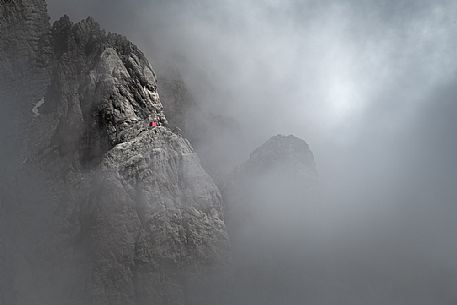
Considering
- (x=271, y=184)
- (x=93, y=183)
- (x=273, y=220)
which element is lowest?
(x=93, y=183)

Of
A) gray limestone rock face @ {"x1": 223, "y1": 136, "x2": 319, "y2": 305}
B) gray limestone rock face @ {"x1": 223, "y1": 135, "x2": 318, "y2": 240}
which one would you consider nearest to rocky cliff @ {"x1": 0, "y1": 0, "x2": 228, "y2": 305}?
gray limestone rock face @ {"x1": 223, "y1": 136, "x2": 319, "y2": 305}

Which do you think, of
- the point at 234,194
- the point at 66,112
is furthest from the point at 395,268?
the point at 66,112

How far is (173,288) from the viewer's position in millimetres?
85750

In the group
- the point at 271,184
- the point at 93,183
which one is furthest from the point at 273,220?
the point at 93,183

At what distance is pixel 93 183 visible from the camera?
307ft

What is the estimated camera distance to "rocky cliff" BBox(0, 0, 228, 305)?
8612cm

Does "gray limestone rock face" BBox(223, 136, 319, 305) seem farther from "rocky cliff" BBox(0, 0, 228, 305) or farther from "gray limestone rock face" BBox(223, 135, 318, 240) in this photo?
"rocky cliff" BBox(0, 0, 228, 305)

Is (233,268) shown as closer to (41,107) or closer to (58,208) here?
(58,208)

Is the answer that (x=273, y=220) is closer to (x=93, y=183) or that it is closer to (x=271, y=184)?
(x=271, y=184)

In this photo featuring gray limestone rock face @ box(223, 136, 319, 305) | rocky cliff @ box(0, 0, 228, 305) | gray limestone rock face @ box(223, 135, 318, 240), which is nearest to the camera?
rocky cliff @ box(0, 0, 228, 305)

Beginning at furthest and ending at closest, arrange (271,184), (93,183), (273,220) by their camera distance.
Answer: (271,184)
(273,220)
(93,183)

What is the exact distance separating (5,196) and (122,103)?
1314 inches

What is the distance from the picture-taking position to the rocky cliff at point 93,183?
283 ft

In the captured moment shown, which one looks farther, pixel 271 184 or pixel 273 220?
pixel 271 184
